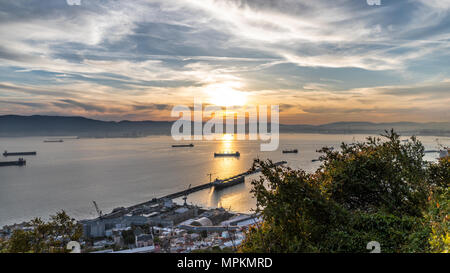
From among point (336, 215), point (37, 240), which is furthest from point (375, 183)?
point (37, 240)

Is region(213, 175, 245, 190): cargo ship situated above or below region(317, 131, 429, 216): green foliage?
below

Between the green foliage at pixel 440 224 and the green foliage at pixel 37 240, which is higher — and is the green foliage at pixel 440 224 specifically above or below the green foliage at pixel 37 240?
above

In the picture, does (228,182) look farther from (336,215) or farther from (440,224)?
(440,224)

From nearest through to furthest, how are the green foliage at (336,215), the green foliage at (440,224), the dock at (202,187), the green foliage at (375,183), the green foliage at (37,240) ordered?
the green foliage at (440,224) < the green foliage at (336,215) < the green foliage at (37,240) < the green foliage at (375,183) < the dock at (202,187)

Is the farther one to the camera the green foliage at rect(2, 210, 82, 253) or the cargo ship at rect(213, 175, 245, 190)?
the cargo ship at rect(213, 175, 245, 190)

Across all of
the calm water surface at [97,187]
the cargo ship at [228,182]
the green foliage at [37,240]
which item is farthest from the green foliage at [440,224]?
the cargo ship at [228,182]

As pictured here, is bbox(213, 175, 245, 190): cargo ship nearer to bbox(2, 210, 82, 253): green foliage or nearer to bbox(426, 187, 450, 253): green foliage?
bbox(2, 210, 82, 253): green foliage

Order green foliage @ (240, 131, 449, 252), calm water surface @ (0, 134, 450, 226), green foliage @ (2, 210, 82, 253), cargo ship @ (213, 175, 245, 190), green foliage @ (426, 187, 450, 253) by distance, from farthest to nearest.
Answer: cargo ship @ (213, 175, 245, 190) < calm water surface @ (0, 134, 450, 226) < green foliage @ (2, 210, 82, 253) < green foliage @ (240, 131, 449, 252) < green foliage @ (426, 187, 450, 253)

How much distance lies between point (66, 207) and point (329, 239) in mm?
14839

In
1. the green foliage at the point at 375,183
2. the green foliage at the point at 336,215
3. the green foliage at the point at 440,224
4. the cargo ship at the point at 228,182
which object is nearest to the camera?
the green foliage at the point at 440,224

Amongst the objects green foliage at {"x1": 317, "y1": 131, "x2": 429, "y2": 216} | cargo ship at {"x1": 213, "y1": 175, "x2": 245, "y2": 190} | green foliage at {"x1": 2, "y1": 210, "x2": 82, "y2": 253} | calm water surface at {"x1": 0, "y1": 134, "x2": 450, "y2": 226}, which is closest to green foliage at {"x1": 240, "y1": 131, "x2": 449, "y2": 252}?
green foliage at {"x1": 317, "y1": 131, "x2": 429, "y2": 216}

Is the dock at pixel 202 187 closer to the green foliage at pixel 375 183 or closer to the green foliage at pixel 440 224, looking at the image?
the green foliage at pixel 375 183
